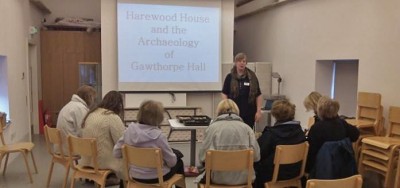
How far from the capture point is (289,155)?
279cm

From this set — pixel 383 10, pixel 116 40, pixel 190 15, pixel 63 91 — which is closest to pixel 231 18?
pixel 190 15

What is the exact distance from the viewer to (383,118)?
13.9 feet

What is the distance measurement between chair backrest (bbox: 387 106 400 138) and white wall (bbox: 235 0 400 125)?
207 mm

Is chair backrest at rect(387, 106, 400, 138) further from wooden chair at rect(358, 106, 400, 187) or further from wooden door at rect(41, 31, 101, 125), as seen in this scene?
wooden door at rect(41, 31, 101, 125)

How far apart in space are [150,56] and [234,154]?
13.0ft

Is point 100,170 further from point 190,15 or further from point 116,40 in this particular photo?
point 190,15

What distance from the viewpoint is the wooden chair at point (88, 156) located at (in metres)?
2.96

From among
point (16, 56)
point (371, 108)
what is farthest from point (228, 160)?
point (16, 56)

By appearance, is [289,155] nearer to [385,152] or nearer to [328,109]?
[328,109]

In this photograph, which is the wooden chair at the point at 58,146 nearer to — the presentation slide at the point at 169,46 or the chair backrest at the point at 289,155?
the chair backrest at the point at 289,155

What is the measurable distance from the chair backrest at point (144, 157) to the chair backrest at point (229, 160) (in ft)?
1.15

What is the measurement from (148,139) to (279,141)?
106 cm

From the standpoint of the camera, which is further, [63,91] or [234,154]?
[63,91]

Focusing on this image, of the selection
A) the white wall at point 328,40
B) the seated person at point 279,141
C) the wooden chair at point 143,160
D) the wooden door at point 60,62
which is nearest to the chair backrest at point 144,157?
the wooden chair at point 143,160
